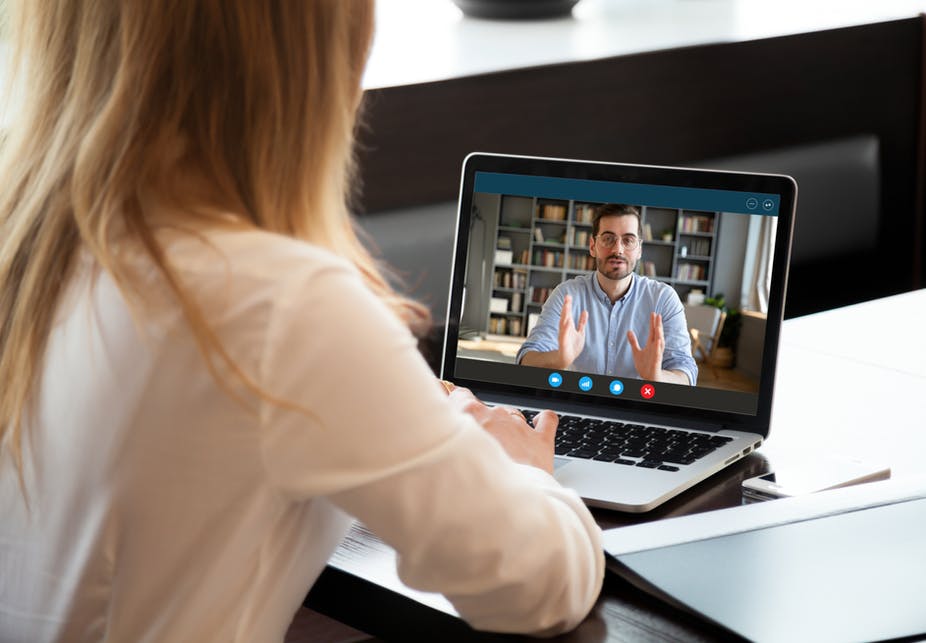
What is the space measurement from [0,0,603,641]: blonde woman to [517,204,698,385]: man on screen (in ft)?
1.41

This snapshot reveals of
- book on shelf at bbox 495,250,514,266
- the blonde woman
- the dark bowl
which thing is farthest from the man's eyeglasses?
the dark bowl

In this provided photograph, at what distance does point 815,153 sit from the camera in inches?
133

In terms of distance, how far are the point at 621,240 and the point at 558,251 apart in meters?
0.07

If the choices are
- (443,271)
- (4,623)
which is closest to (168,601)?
(4,623)

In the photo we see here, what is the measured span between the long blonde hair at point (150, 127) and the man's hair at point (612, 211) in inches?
20.4

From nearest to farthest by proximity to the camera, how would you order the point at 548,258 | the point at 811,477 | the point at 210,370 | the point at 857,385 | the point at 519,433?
the point at 210,370 < the point at 519,433 < the point at 811,477 < the point at 548,258 < the point at 857,385

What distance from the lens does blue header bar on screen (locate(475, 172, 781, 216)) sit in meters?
1.28

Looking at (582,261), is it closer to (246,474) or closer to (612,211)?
(612,211)

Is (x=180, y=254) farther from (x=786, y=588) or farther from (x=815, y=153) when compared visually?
(x=815, y=153)

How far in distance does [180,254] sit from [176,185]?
64 mm

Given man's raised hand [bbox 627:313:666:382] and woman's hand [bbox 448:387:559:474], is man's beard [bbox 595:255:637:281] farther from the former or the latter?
woman's hand [bbox 448:387:559:474]

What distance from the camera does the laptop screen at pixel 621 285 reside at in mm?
1231

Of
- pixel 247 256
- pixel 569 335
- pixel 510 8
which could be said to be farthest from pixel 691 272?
pixel 510 8

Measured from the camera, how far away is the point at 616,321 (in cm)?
123
